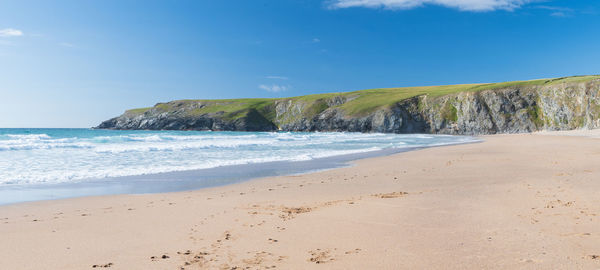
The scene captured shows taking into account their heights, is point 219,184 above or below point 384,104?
below

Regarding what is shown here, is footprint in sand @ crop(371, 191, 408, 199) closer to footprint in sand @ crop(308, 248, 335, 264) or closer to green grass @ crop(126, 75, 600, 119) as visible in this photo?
footprint in sand @ crop(308, 248, 335, 264)

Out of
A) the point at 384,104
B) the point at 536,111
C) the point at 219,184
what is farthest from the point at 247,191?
the point at 384,104

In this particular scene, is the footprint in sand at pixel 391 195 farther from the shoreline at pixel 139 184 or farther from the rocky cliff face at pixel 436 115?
the rocky cliff face at pixel 436 115

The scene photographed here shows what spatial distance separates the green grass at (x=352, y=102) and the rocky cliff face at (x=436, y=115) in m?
0.63

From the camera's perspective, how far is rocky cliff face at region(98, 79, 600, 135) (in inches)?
2751

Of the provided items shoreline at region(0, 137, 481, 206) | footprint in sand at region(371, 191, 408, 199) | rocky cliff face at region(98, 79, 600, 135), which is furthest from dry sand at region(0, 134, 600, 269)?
rocky cliff face at region(98, 79, 600, 135)

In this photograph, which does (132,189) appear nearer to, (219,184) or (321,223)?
(219,184)

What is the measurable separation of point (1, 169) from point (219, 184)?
1013 cm

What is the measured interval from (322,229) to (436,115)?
88526 mm

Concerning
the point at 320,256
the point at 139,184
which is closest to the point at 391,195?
the point at 320,256

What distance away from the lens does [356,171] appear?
47.4 ft

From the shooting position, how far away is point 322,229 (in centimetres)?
576

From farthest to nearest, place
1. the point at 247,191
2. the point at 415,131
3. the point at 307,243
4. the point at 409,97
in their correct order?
the point at 409,97
the point at 415,131
the point at 247,191
the point at 307,243

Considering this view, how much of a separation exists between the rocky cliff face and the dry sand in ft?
243
